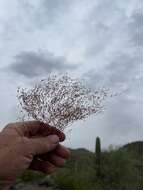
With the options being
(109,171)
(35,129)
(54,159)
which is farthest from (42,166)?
(109,171)

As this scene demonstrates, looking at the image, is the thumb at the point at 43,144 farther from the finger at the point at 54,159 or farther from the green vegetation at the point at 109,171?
the green vegetation at the point at 109,171

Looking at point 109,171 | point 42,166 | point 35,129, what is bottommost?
point 42,166

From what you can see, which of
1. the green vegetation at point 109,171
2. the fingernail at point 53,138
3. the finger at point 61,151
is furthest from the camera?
the green vegetation at point 109,171

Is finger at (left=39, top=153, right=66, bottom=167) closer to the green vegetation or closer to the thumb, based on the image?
the thumb

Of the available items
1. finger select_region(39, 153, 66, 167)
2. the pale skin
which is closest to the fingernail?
the pale skin

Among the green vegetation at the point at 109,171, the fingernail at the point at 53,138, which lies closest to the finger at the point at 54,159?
the fingernail at the point at 53,138

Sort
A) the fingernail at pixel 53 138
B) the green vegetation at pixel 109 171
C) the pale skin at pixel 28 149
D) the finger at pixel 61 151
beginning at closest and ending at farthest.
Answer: the pale skin at pixel 28 149 < the fingernail at pixel 53 138 < the finger at pixel 61 151 < the green vegetation at pixel 109 171

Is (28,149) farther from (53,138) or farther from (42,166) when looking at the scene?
(42,166)

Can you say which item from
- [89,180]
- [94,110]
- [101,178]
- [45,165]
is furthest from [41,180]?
[45,165]
